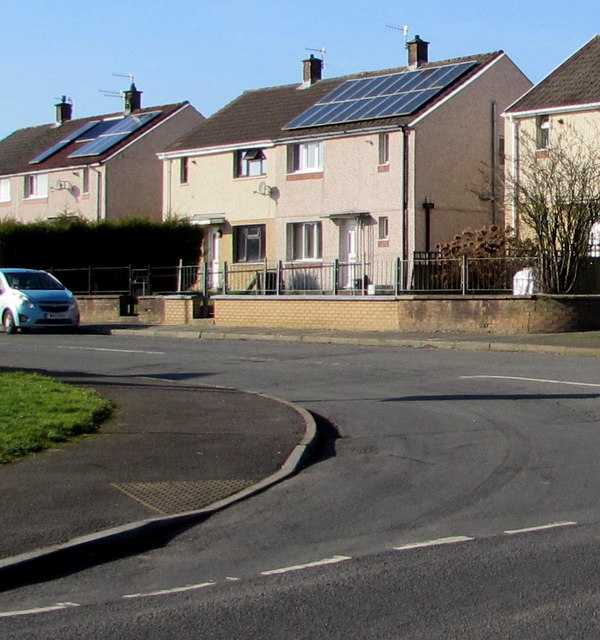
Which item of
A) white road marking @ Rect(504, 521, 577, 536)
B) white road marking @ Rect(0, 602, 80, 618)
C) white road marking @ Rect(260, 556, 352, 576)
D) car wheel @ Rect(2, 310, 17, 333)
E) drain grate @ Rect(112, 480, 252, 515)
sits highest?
car wheel @ Rect(2, 310, 17, 333)

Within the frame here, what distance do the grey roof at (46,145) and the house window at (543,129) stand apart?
2147 cm

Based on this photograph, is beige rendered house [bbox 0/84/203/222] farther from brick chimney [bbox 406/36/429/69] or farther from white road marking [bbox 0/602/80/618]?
white road marking [bbox 0/602/80/618]

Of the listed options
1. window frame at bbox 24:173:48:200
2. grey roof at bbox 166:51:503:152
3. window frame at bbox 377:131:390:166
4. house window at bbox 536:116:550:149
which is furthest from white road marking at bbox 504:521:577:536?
window frame at bbox 24:173:48:200

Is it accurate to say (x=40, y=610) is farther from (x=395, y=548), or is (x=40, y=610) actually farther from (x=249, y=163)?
(x=249, y=163)

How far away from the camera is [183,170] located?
43.3 meters

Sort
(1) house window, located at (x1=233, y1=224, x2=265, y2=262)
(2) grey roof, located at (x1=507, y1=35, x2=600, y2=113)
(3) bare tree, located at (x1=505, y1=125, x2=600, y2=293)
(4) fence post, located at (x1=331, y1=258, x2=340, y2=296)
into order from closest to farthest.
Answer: (3) bare tree, located at (x1=505, y1=125, x2=600, y2=293)
(4) fence post, located at (x1=331, y1=258, x2=340, y2=296)
(2) grey roof, located at (x1=507, y1=35, x2=600, y2=113)
(1) house window, located at (x1=233, y1=224, x2=265, y2=262)

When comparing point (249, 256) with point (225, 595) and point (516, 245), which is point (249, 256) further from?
point (225, 595)

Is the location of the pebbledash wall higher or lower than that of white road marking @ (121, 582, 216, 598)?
higher

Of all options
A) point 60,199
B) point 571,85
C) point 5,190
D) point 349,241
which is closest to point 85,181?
point 60,199

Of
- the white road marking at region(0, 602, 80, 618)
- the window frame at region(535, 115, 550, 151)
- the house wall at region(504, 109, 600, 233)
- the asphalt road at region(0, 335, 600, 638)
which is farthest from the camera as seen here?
the window frame at region(535, 115, 550, 151)

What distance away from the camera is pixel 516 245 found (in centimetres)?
2633

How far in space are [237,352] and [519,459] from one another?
12.3 m

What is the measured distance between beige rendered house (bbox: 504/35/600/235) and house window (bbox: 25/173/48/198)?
2471 cm

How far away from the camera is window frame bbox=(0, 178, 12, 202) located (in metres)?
52.1
